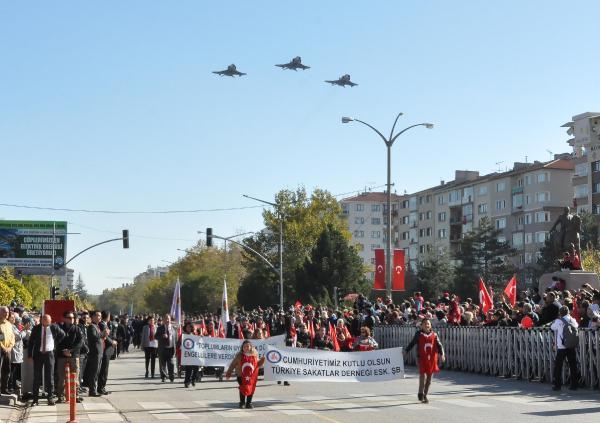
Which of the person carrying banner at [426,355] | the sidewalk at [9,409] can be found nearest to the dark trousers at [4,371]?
the sidewalk at [9,409]

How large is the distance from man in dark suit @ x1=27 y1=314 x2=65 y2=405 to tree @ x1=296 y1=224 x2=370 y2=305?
57.1 meters

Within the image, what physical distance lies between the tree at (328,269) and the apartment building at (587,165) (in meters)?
35.8

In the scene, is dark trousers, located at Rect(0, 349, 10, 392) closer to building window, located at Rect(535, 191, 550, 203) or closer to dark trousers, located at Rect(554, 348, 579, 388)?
dark trousers, located at Rect(554, 348, 579, 388)

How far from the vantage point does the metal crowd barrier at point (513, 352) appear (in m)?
23.3

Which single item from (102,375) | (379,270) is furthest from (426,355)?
(379,270)

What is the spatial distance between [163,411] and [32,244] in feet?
187

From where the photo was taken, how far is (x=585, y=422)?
16.0 metres

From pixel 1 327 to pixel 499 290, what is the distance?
287ft

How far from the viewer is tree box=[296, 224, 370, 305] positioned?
78375 mm

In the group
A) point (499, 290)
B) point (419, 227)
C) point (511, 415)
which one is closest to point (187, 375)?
point (511, 415)

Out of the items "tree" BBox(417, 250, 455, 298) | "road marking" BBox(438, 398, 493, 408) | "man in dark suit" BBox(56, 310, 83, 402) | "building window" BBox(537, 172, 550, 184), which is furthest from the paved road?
"building window" BBox(537, 172, 550, 184)

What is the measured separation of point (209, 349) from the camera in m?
25.9

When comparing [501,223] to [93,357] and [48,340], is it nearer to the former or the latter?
[93,357]

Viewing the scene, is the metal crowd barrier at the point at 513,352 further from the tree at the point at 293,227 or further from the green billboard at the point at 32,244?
the tree at the point at 293,227
